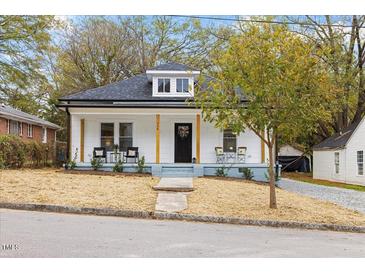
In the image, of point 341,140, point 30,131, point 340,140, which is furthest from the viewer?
point 30,131

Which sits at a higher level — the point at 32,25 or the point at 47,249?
the point at 32,25

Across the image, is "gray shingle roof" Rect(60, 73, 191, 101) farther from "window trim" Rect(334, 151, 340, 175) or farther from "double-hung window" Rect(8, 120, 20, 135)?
"window trim" Rect(334, 151, 340, 175)

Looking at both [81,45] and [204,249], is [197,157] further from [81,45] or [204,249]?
[81,45]

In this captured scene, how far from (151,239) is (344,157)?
18.6m

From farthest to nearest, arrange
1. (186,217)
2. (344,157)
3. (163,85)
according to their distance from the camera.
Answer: (344,157)
(163,85)
(186,217)

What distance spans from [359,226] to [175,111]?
10.6 meters

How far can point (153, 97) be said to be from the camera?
19.3 meters

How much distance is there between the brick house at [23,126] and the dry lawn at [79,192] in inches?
404

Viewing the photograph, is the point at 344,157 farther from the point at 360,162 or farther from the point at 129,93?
the point at 129,93

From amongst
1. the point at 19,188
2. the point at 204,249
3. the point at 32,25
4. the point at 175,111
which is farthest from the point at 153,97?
the point at 204,249

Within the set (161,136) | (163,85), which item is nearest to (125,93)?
(163,85)

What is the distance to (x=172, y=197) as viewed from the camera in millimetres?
11344

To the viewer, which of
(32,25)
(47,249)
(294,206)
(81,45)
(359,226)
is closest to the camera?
(47,249)

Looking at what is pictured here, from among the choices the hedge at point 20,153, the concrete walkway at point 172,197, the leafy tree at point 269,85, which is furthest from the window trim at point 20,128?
the leafy tree at point 269,85
